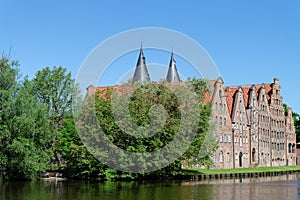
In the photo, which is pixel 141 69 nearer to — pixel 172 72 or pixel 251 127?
pixel 172 72

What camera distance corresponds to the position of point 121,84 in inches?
2104

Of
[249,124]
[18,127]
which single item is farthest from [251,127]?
[18,127]

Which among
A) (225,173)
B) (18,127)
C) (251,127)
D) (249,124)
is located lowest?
(225,173)

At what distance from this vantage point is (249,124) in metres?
85.4

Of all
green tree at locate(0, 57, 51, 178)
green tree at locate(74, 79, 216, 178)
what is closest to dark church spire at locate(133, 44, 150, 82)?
green tree at locate(74, 79, 216, 178)

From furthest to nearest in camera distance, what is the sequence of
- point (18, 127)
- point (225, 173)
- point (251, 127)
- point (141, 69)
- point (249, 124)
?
point (141, 69) → point (251, 127) → point (249, 124) → point (225, 173) → point (18, 127)

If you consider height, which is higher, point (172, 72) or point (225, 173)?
point (172, 72)

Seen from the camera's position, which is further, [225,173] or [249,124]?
[249,124]

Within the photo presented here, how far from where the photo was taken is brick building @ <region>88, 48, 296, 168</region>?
7738 centimetres

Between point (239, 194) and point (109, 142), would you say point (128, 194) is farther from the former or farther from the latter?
point (109, 142)

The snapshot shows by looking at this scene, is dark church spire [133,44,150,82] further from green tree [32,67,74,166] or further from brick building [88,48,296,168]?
green tree [32,67,74,166]

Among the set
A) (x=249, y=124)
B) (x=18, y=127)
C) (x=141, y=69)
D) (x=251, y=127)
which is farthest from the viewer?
(x=141, y=69)

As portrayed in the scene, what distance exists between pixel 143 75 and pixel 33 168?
38773mm

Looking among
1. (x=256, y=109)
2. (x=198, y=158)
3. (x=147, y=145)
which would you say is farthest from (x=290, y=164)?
(x=147, y=145)
